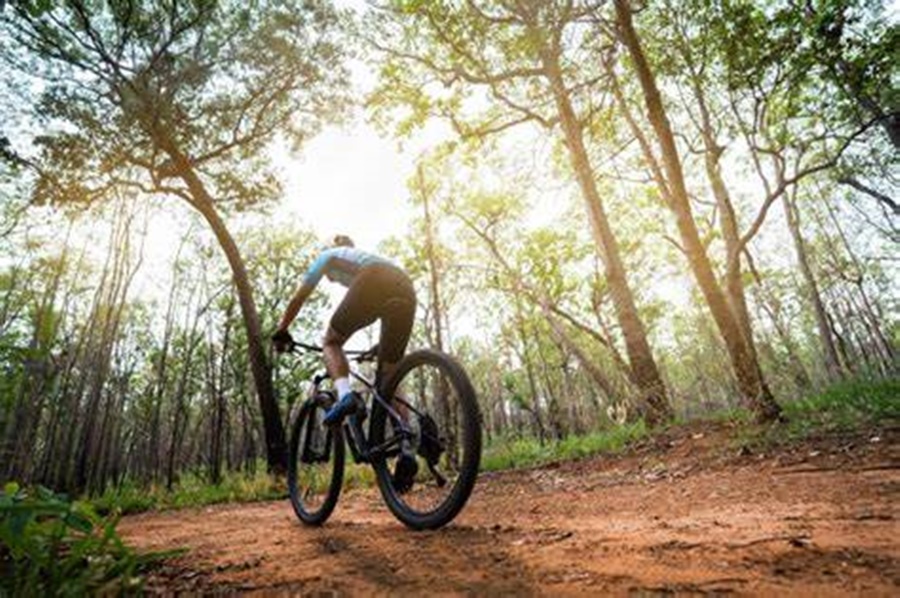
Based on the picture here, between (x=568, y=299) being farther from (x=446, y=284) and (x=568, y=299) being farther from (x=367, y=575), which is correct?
(x=367, y=575)

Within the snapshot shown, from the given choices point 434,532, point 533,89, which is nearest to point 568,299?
point 533,89

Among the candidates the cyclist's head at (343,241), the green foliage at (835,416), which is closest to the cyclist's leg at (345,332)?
the cyclist's head at (343,241)

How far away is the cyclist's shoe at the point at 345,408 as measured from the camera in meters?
3.25

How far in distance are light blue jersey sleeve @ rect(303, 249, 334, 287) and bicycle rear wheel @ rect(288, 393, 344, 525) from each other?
89 cm

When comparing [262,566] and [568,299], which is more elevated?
[568,299]

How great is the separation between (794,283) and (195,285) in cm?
3973

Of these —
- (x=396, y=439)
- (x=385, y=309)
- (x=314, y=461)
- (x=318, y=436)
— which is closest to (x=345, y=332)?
(x=385, y=309)

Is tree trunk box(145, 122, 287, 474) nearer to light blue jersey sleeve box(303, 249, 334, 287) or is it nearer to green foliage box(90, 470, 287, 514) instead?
green foliage box(90, 470, 287, 514)

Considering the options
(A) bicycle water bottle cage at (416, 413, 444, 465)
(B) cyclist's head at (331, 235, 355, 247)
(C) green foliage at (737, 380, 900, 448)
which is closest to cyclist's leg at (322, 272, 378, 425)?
(A) bicycle water bottle cage at (416, 413, 444, 465)

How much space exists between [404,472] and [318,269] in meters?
1.58

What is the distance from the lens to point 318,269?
3.61 meters

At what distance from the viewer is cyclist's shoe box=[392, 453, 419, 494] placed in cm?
297

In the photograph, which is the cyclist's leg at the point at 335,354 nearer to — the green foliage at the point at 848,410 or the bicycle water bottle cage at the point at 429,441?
the bicycle water bottle cage at the point at 429,441

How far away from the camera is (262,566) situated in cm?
228
